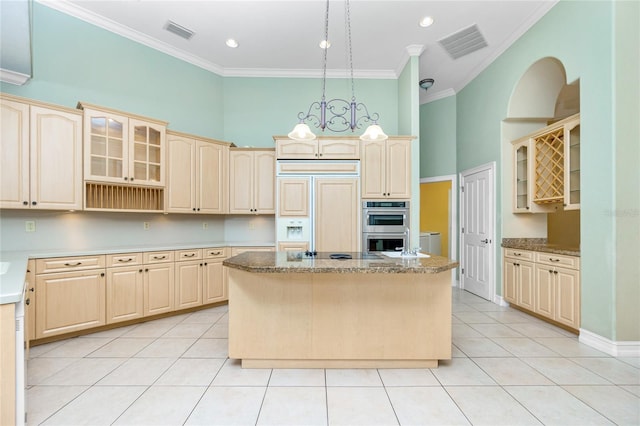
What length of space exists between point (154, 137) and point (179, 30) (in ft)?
4.99

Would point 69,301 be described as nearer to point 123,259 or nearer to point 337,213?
point 123,259

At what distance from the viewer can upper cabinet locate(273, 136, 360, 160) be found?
4227 mm

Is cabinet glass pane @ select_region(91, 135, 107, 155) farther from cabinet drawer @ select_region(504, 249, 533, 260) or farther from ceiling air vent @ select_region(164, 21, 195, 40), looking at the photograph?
cabinet drawer @ select_region(504, 249, 533, 260)

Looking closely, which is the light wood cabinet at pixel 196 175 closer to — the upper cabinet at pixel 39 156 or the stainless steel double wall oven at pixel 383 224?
the upper cabinet at pixel 39 156

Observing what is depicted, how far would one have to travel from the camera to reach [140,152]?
360 centimetres

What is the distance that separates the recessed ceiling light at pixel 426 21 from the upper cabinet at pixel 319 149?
164 cm

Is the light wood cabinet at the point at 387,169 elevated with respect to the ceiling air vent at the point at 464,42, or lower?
lower

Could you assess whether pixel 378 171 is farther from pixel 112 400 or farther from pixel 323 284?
pixel 112 400

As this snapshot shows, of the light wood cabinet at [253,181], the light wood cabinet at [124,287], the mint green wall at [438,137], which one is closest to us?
the light wood cabinet at [124,287]

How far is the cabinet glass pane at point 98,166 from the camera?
10.7 ft

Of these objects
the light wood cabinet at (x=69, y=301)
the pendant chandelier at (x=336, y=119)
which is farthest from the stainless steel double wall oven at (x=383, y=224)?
the light wood cabinet at (x=69, y=301)

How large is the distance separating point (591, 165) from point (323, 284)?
9.53 feet

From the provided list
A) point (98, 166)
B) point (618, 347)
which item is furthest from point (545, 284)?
point (98, 166)

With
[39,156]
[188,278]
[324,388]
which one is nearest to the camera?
[324,388]
